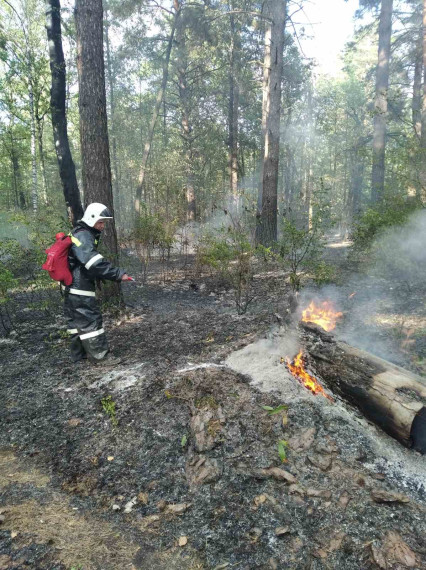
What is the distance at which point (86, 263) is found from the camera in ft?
14.8

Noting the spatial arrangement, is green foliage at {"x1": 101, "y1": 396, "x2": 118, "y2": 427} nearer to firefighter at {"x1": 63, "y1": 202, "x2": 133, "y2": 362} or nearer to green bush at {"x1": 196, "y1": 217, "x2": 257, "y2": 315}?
firefighter at {"x1": 63, "y1": 202, "x2": 133, "y2": 362}

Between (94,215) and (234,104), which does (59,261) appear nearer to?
(94,215)

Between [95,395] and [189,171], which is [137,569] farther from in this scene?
[189,171]

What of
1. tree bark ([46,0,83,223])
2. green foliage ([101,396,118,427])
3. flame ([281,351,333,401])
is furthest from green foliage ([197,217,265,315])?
tree bark ([46,0,83,223])

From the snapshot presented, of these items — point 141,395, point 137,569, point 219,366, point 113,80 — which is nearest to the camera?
point 137,569

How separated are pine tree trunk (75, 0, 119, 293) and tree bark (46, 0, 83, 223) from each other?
2.05 meters

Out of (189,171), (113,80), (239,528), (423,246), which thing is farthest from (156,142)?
(239,528)

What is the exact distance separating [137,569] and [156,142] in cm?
3469

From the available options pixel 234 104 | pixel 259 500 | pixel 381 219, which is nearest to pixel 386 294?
pixel 381 219

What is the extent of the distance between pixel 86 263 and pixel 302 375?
3.02 m

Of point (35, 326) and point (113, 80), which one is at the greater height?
point (113, 80)

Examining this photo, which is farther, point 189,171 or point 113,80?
point 113,80

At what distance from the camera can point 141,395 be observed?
3900 mm

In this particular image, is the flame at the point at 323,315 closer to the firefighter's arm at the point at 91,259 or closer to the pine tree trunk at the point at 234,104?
the firefighter's arm at the point at 91,259
